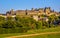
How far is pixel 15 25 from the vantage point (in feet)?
136

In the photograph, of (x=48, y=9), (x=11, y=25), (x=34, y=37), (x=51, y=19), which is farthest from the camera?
(x=48, y=9)

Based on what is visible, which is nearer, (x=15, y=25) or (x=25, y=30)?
(x=25, y=30)

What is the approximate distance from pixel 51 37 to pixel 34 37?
9.13ft

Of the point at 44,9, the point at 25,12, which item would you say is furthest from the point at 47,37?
the point at 44,9

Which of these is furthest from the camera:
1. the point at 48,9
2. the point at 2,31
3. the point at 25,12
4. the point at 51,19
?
the point at 48,9

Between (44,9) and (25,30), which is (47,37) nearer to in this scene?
(25,30)

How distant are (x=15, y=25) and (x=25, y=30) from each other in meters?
5.08

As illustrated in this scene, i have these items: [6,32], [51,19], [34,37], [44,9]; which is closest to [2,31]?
[6,32]

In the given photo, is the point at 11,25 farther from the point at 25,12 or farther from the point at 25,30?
the point at 25,12

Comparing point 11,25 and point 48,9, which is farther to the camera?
point 48,9

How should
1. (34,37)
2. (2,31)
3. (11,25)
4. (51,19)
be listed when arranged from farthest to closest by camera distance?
(51,19)
(11,25)
(2,31)
(34,37)

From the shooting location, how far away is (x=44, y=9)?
142 meters

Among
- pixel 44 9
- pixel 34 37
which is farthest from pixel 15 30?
pixel 44 9

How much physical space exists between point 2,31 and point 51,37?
11.7 metres
